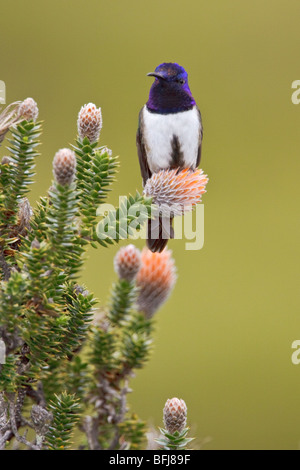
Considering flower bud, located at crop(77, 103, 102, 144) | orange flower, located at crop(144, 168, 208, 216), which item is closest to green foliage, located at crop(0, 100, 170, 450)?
flower bud, located at crop(77, 103, 102, 144)

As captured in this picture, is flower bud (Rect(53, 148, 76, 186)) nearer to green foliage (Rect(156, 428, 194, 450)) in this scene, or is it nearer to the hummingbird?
green foliage (Rect(156, 428, 194, 450))

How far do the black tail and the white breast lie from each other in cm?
59

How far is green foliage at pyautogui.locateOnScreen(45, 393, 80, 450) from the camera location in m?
1.17

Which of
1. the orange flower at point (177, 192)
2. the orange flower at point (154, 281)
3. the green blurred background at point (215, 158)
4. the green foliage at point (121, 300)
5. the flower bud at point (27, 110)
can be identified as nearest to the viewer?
the green foliage at point (121, 300)

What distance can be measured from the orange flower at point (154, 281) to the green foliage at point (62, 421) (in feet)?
0.71

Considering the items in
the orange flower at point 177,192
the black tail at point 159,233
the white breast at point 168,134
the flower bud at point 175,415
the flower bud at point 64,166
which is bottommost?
the flower bud at point 175,415

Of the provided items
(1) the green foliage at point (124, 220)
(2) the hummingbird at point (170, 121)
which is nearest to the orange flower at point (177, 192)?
(1) the green foliage at point (124, 220)

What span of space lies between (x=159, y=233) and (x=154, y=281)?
104cm

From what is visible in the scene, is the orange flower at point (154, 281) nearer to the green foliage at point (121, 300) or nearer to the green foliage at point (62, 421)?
the green foliage at point (121, 300)

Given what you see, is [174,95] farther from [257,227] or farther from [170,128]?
[257,227]

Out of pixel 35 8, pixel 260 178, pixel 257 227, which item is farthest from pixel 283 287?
pixel 35 8

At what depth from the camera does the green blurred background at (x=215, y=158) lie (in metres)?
4.63

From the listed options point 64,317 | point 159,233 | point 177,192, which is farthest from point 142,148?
point 64,317

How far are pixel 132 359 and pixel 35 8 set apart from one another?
5.98 meters
